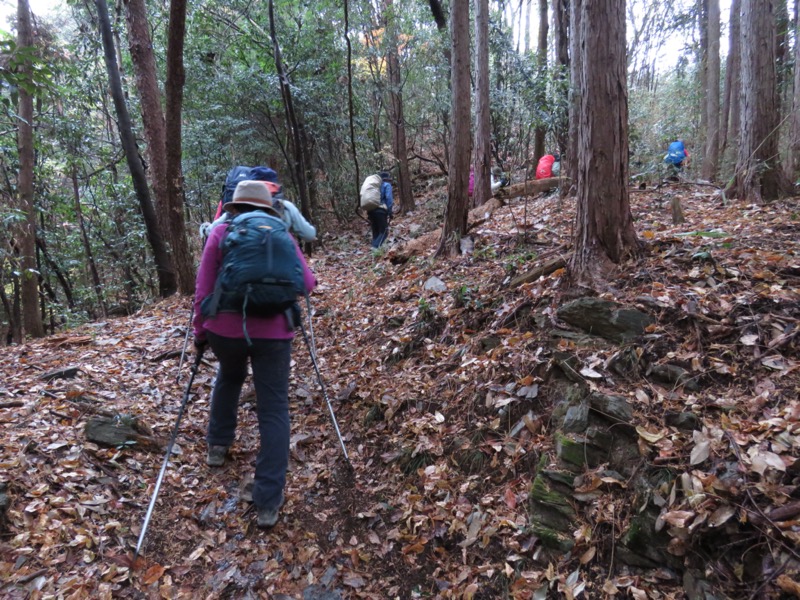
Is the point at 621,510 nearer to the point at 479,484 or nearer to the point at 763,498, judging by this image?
the point at 763,498

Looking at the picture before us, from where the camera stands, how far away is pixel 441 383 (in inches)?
179

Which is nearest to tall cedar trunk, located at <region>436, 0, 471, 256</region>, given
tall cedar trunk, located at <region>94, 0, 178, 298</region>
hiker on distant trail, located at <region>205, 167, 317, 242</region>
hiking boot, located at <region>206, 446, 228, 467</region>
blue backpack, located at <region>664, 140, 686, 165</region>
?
hiker on distant trail, located at <region>205, 167, 317, 242</region>

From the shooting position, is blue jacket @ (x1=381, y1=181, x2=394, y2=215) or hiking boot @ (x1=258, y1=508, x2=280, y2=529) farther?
blue jacket @ (x1=381, y1=181, x2=394, y2=215)

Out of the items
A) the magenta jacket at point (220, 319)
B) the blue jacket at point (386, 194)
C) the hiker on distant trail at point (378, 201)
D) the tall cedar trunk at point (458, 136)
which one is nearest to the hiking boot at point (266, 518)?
the magenta jacket at point (220, 319)

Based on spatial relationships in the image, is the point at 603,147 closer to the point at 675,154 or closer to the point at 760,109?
the point at 760,109

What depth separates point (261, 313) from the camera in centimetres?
340

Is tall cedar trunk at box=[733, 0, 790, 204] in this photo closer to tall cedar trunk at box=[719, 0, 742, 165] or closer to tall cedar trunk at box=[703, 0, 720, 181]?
tall cedar trunk at box=[703, 0, 720, 181]

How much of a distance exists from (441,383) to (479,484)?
122cm

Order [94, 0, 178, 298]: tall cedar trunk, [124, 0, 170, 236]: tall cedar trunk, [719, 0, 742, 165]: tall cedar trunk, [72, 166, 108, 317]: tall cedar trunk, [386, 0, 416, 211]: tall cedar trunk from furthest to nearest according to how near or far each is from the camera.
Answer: [386, 0, 416, 211]: tall cedar trunk < [72, 166, 108, 317]: tall cedar trunk < [719, 0, 742, 165]: tall cedar trunk < [94, 0, 178, 298]: tall cedar trunk < [124, 0, 170, 236]: tall cedar trunk

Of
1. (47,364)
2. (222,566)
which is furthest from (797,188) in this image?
(47,364)

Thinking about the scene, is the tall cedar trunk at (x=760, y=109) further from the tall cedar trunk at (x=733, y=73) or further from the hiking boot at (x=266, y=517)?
the tall cedar trunk at (x=733, y=73)

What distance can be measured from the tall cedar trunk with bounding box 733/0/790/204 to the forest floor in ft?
2.86

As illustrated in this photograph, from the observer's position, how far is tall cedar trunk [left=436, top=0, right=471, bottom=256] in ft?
24.1

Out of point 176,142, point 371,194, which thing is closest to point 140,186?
point 176,142
